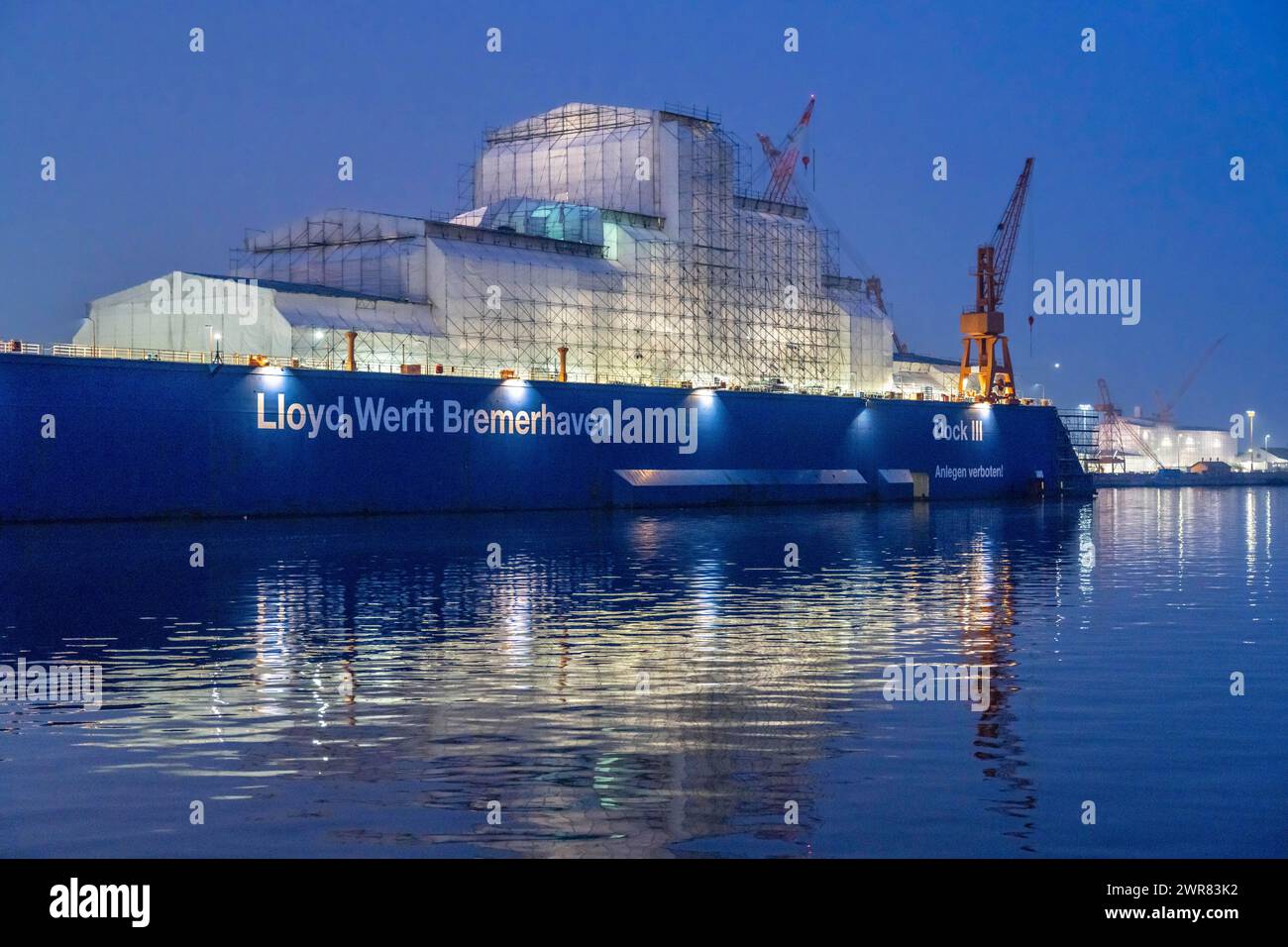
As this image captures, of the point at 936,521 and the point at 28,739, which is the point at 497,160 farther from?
the point at 28,739

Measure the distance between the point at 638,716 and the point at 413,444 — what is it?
187ft

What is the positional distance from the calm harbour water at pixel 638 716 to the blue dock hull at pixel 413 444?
81.3 ft

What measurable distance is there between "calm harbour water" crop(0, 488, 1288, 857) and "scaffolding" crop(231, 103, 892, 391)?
152ft

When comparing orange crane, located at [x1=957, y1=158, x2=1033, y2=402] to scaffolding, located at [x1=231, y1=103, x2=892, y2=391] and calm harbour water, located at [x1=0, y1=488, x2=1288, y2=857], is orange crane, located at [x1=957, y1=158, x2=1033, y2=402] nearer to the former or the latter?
scaffolding, located at [x1=231, y1=103, x2=892, y2=391]

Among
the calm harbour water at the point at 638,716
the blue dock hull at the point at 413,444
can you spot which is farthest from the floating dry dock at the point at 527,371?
the calm harbour water at the point at 638,716

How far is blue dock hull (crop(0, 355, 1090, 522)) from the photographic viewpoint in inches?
2399

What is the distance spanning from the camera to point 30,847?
11789 mm

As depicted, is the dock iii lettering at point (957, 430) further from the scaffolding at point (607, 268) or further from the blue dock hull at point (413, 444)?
the scaffolding at point (607, 268)

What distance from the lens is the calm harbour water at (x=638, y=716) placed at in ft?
40.3

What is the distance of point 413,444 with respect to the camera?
7300 cm

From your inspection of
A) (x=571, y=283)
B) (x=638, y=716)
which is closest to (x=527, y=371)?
(x=571, y=283)

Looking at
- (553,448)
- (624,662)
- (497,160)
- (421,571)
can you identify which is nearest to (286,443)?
(553,448)

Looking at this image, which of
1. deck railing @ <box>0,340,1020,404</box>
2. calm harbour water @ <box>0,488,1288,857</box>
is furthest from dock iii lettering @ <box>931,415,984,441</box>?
calm harbour water @ <box>0,488,1288,857</box>
